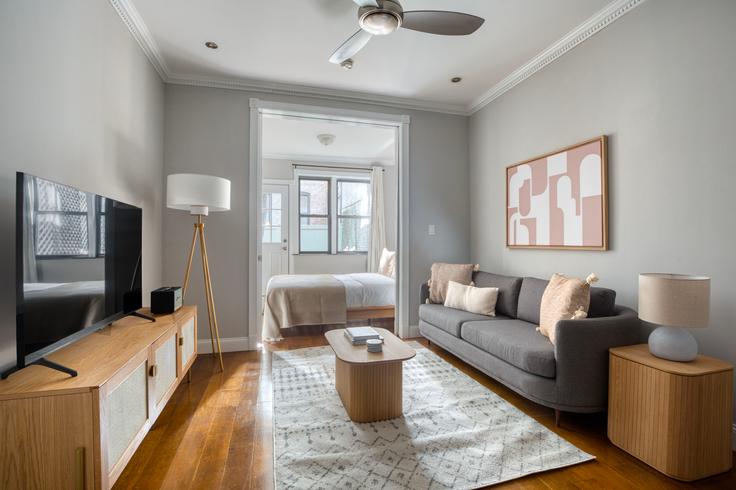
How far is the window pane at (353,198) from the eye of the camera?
6.89 m

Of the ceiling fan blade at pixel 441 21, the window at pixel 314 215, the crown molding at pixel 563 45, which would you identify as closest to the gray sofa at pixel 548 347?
the ceiling fan blade at pixel 441 21

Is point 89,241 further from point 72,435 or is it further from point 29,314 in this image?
point 72,435

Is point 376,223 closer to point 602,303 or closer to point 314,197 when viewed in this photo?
point 314,197

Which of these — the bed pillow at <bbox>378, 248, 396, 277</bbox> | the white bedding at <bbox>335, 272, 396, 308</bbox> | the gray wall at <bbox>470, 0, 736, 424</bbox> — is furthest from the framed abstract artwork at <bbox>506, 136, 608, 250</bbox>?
the bed pillow at <bbox>378, 248, 396, 277</bbox>

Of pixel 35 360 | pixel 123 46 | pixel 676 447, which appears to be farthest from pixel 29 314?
pixel 676 447

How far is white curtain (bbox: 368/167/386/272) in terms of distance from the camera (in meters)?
6.65

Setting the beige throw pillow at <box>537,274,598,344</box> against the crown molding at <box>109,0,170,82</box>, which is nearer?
the beige throw pillow at <box>537,274,598,344</box>

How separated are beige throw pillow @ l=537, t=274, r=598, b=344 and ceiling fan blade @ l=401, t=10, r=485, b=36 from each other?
67.5 inches

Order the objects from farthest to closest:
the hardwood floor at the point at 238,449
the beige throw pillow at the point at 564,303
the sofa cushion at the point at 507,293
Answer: the sofa cushion at the point at 507,293 → the beige throw pillow at the point at 564,303 → the hardwood floor at the point at 238,449

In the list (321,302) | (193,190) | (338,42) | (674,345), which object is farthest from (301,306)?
(674,345)

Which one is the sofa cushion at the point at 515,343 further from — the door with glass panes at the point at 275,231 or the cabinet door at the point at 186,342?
the door with glass panes at the point at 275,231

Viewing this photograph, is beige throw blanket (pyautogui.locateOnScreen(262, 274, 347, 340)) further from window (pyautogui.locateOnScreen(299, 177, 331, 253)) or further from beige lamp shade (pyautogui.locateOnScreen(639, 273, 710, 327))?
beige lamp shade (pyautogui.locateOnScreen(639, 273, 710, 327))

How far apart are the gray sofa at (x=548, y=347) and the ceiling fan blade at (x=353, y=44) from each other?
2.08 meters

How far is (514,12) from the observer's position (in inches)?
96.4
